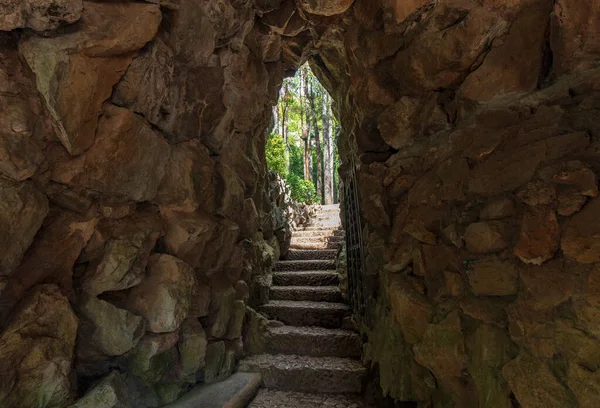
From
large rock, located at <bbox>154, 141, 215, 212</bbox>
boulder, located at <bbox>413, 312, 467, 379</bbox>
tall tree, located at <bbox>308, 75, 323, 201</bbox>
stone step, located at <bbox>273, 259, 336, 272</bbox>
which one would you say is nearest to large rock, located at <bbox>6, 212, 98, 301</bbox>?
large rock, located at <bbox>154, 141, 215, 212</bbox>

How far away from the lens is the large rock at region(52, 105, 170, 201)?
171 centimetres

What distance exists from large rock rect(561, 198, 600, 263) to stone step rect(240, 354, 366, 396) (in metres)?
1.99

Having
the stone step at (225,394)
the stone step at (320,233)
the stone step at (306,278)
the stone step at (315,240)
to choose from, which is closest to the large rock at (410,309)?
the stone step at (225,394)

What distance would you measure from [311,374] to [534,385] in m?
1.83

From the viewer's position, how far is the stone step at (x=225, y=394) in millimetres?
2312

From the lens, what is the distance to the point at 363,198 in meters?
2.74

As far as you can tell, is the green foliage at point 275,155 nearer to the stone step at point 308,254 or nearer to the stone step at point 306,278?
the stone step at point 308,254

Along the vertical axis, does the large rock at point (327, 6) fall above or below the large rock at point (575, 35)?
above

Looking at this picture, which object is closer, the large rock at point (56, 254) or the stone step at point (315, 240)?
the large rock at point (56, 254)

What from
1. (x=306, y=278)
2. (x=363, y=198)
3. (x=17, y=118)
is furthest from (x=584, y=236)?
(x=306, y=278)

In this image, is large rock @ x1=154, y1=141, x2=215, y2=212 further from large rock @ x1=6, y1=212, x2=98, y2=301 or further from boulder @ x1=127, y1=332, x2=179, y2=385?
boulder @ x1=127, y1=332, x2=179, y2=385

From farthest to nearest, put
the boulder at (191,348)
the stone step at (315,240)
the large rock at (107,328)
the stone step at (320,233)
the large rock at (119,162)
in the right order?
the stone step at (320,233) < the stone step at (315,240) < the boulder at (191,348) < the large rock at (107,328) < the large rock at (119,162)

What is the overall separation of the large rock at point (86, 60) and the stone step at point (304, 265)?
329 cm

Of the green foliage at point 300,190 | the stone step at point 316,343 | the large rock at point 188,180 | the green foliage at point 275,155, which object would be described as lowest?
the stone step at point 316,343
